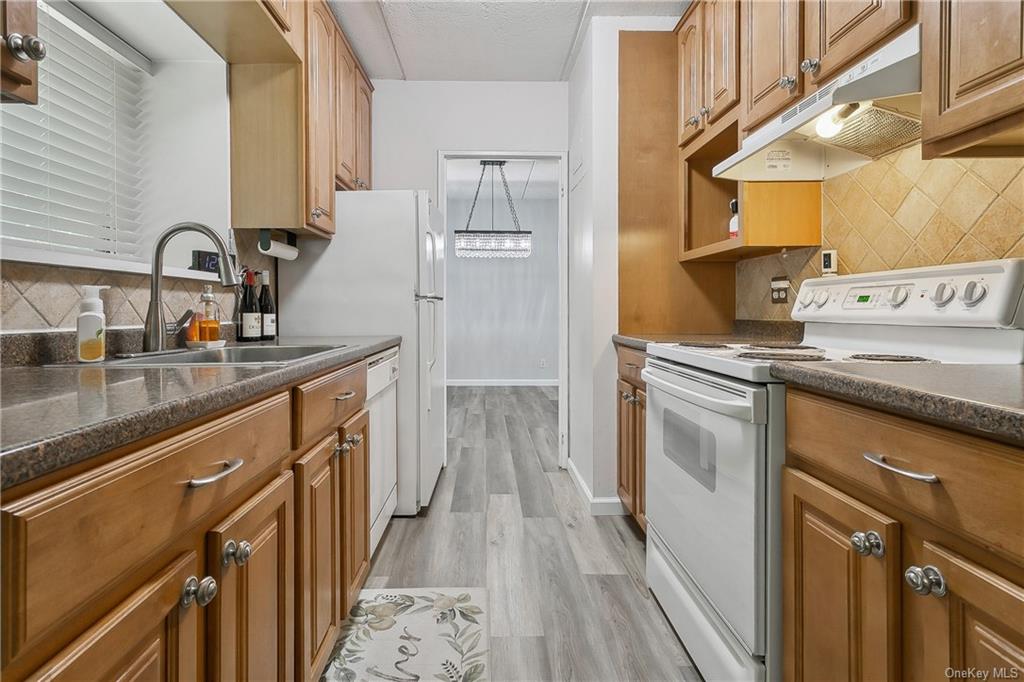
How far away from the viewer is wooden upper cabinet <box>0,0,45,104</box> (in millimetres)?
750

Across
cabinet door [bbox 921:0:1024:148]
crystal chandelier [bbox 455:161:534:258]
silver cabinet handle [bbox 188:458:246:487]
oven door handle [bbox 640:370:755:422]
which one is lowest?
silver cabinet handle [bbox 188:458:246:487]

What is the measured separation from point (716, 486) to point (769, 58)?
143cm

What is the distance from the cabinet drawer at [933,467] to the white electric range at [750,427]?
185 millimetres

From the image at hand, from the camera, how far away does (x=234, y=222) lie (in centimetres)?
210

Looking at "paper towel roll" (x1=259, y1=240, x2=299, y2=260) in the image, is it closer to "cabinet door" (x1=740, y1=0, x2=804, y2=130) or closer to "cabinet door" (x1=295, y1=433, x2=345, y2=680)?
"cabinet door" (x1=295, y1=433, x2=345, y2=680)

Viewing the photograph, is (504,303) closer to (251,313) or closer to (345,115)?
(345,115)

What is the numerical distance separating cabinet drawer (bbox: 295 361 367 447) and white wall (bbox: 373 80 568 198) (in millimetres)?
2013

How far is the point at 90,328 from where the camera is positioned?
1229 millimetres

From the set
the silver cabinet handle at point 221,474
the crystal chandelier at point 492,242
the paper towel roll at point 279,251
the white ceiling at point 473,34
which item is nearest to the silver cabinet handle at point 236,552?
the silver cabinet handle at point 221,474

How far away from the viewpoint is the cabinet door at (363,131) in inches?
118

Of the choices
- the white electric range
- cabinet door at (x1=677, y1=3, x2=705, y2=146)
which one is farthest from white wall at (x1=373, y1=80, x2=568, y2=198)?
the white electric range

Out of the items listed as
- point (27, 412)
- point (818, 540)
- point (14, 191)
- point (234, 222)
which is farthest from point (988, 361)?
point (234, 222)

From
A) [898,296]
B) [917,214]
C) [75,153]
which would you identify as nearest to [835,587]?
[898,296]

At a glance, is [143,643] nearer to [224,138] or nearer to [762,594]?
[762,594]
